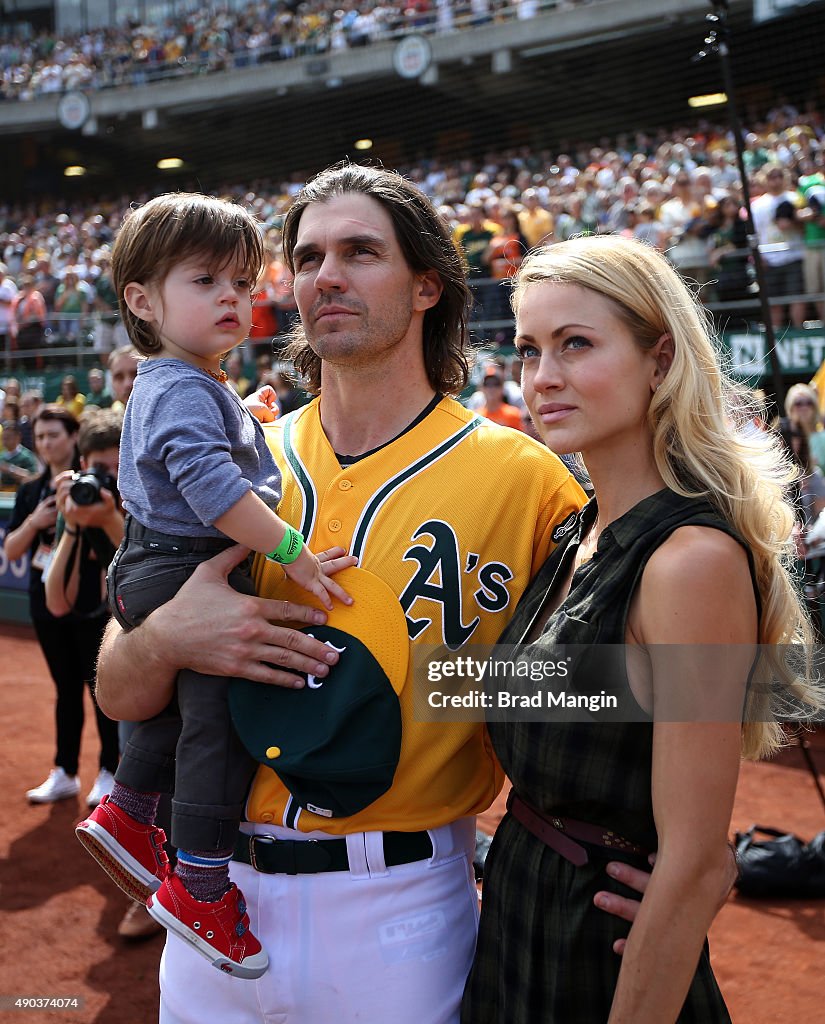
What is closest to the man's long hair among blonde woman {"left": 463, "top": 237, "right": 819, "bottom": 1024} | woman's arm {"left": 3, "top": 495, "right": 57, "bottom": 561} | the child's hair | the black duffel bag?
the child's hair

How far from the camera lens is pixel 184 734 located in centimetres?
174

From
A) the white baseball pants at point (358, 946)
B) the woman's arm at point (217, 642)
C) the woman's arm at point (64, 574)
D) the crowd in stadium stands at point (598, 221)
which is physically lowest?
the white baseball pants at point (358, 946)

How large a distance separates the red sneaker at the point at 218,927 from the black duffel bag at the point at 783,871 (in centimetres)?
273

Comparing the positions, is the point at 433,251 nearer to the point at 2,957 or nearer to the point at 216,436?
the point at 216,436

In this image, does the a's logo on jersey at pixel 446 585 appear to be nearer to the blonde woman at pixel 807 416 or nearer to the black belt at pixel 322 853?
the black belt at pixel 322 853

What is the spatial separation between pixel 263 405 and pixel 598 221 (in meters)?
8.93

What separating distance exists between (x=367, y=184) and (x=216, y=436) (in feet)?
1.92

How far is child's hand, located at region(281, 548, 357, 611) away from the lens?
169 cm

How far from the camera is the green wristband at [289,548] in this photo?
5.54 ft

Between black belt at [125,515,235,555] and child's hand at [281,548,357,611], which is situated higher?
black belt at [125,515,235,555]

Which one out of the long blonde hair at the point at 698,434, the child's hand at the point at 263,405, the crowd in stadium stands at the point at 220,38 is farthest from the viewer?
the crowd in stadium stands at the point at 220,38

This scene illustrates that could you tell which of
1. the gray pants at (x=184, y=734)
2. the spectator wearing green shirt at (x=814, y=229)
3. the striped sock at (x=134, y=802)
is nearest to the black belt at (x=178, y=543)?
the gray pants at (x=184, y=734)

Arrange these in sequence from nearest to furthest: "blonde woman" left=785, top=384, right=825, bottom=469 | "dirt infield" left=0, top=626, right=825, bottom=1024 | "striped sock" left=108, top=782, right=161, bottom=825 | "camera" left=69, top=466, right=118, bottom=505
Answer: "striped sock" left=108, top=782, right=161, bottom=825 < "dirt infield" left=0, top=626, right=825, bottom=1024 < "camera" left=69, top=466, right=118, bottom=505 < "blonde woman" left=785, top=384, right=825, bottom=469

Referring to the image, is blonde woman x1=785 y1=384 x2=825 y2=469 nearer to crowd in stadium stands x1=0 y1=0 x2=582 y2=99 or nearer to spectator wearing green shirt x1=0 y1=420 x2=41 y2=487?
spectator wearing green shirt x1=0 y1=420 x2=41 y2=487
